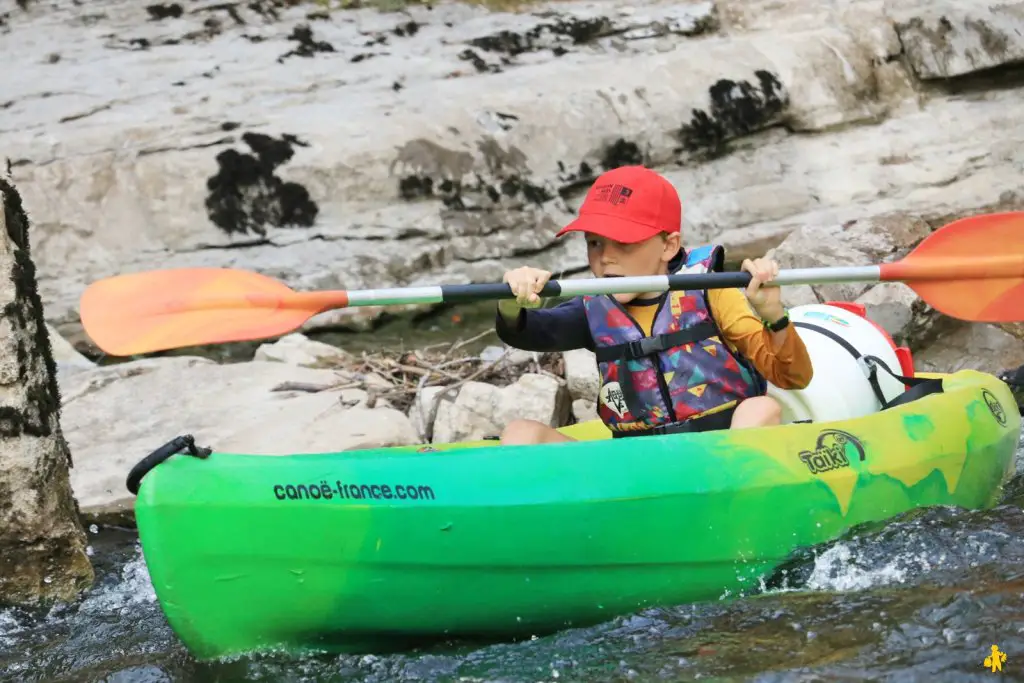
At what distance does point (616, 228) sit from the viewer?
10.7 feet

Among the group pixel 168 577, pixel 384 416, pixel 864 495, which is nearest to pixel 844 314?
pixel 864 495

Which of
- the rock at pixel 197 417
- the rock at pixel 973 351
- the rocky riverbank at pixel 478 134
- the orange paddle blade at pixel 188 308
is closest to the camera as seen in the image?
the orange paddle blade at pixel 188 308

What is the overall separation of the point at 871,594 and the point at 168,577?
1.60m

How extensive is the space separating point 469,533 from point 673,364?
2.93 feet

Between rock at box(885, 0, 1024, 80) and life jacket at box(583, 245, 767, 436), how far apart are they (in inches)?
176

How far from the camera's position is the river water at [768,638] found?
246 centimetres

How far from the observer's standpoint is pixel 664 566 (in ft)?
9.27

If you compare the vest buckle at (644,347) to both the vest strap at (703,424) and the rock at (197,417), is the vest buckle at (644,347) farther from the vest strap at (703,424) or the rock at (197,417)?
the rock at (197,417)

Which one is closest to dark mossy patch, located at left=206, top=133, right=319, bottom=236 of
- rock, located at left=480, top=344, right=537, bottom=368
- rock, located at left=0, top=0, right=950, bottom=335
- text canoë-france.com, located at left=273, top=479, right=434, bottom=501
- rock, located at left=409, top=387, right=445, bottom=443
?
rock, located at left=0, top=0, right=950, bottom=335

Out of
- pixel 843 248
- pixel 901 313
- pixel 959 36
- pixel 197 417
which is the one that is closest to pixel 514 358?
pixel 197 417

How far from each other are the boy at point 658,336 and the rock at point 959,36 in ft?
14.7

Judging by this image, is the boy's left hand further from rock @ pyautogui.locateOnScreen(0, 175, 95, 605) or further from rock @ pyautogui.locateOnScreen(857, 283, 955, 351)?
rock @ pyautogui.locateOnScreen(857, 283, 955, 351)

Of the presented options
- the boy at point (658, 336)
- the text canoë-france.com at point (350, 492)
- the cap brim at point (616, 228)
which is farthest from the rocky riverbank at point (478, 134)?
the text canoë-france.com at point (350, 492)

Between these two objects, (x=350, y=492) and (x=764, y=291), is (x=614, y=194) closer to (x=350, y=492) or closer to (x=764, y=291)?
(x=764, y=291)
